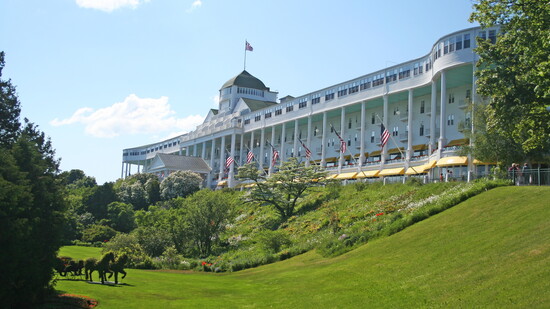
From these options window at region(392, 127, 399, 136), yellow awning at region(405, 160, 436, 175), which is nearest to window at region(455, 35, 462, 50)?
yellow awning at region(405, 160, 436, 175)

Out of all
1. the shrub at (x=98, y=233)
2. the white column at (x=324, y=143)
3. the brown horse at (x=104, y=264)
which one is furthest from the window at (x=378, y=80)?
the brown horse at (x=104, y=264)

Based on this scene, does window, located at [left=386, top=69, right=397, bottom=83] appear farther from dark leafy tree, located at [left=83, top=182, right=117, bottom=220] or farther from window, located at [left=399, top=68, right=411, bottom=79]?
dark leafy tree, located at [left=83, top=182, right=117, bottom=220]

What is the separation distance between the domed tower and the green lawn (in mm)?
87197

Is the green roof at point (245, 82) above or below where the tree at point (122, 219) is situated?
above

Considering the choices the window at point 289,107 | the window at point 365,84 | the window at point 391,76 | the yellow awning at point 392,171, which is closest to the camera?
the yellow awning at point 392,171

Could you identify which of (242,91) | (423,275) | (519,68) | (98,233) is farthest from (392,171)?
(242,91)

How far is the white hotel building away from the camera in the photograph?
175 ft

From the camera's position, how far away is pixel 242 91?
384 feet

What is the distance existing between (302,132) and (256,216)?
109ft

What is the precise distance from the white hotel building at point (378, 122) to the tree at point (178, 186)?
5665 millimetres

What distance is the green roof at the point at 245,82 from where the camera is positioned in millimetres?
117312

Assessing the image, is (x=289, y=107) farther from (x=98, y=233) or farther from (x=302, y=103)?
(x=98, y=233)

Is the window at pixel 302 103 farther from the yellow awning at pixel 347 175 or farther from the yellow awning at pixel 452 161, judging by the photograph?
the yellow awning at pixel 452 161

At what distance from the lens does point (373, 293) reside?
63.9 feet
